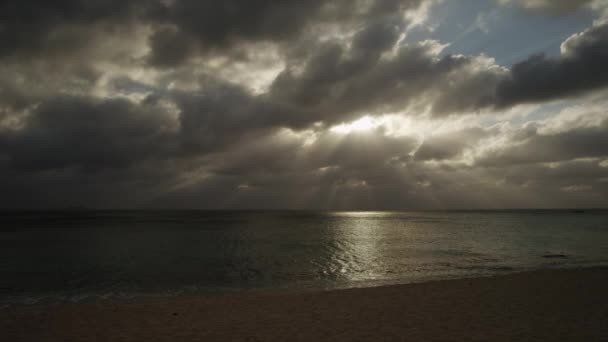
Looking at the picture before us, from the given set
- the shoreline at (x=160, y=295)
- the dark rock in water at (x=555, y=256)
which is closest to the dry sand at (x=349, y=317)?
the shoreline at (x=160, y=295)

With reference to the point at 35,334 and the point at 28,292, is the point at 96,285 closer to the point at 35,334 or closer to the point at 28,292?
the point at 28,292

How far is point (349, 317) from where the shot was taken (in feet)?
46.7

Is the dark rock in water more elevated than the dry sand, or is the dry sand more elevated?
the dry sand

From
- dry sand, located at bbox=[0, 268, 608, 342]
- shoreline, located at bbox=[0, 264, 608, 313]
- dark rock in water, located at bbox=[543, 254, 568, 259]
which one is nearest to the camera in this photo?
dry sand, located at bbox=[0, 268, 608, 342]

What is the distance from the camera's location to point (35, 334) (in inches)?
512

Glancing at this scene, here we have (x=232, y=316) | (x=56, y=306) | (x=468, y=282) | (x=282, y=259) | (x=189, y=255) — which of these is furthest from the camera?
(x=189, y=255)

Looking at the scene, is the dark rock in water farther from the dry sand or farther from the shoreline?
the shoreline

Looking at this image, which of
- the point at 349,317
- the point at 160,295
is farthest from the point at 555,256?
the point at 160,295

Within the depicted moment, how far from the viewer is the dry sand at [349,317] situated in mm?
12289

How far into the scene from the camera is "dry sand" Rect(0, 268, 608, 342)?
12289 mm

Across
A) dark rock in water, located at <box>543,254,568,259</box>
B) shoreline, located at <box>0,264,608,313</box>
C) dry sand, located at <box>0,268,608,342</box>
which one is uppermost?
dry sand, located at <box>0,268,608,342</box>

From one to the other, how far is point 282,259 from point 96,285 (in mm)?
17981

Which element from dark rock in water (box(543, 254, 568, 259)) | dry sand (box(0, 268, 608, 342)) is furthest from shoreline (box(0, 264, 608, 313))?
dark rock in water (box(543, 254, 568, 259))

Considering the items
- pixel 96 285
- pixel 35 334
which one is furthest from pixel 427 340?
pixel 96 285
